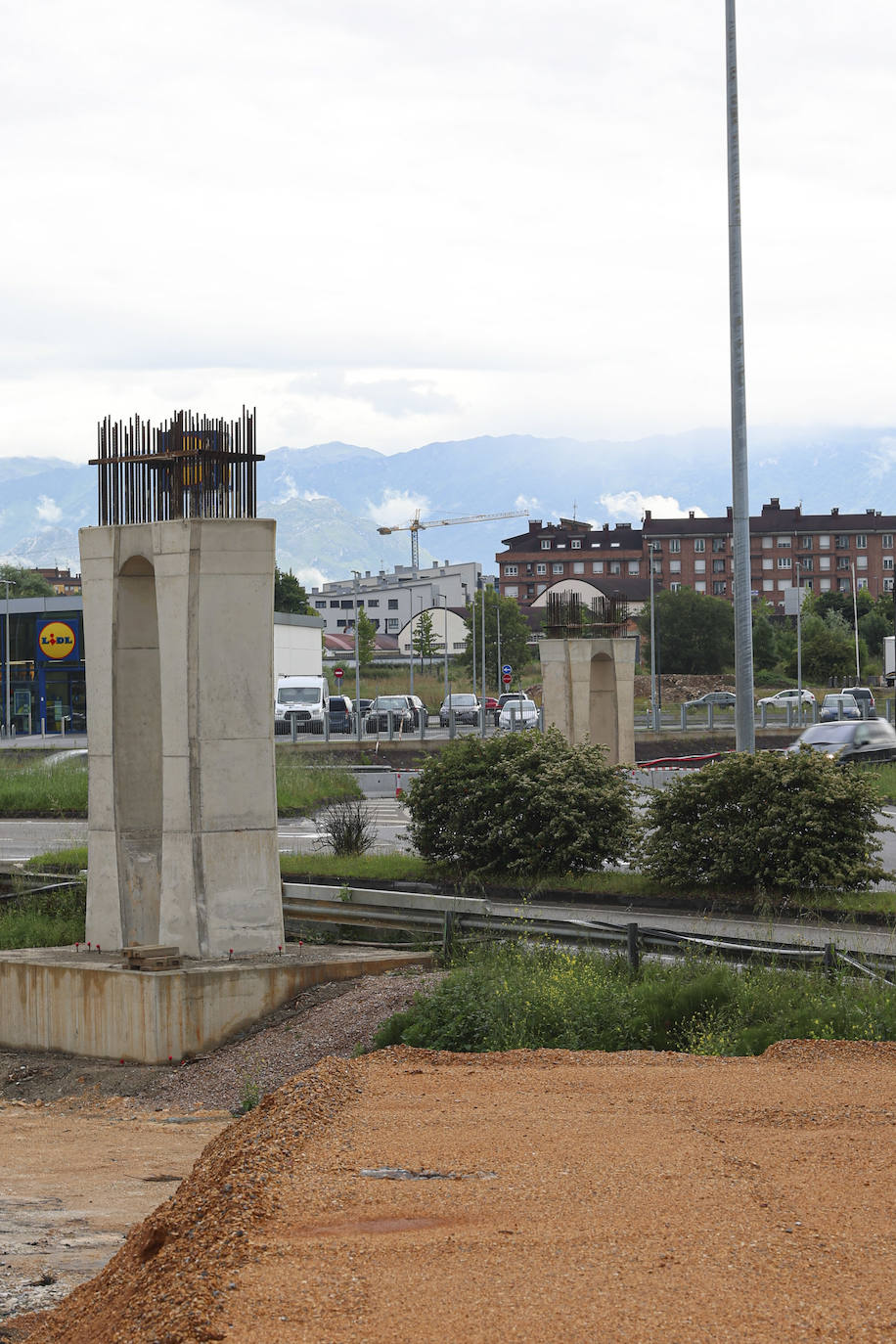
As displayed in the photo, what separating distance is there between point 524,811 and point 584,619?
1975cm

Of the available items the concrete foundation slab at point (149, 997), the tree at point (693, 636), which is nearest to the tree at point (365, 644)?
the tree at point (693, 636)

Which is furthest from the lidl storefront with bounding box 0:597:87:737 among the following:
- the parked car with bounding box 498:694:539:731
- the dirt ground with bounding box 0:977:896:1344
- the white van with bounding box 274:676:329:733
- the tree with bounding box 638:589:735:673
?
the dirt ground with bounding box 0:977:896:1344

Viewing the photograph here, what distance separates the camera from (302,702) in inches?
2135

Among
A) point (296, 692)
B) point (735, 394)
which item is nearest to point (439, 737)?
point (296, 692)

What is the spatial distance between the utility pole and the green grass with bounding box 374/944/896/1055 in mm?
6239

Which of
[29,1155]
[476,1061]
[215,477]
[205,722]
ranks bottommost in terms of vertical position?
[29,1155]

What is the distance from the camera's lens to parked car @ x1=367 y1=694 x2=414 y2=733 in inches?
2093

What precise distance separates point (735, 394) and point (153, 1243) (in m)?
14.1

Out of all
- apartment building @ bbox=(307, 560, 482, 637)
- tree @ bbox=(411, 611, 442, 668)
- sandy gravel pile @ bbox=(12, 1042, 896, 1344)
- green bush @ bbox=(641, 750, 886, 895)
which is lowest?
sandy gravel pile @ bbox=(12, 1042, 896, 1344)

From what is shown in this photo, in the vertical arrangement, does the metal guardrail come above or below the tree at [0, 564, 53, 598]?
below

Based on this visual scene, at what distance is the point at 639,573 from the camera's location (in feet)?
538

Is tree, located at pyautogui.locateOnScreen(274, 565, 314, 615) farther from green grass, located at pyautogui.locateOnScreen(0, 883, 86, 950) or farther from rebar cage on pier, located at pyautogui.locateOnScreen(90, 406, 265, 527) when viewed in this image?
rebar cage on pier, located at pyautogui.locateOnScreen(90, 406, 265, 527)

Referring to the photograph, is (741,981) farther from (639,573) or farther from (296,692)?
(639,573)

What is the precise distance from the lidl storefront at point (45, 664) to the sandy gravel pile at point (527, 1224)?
195ft
